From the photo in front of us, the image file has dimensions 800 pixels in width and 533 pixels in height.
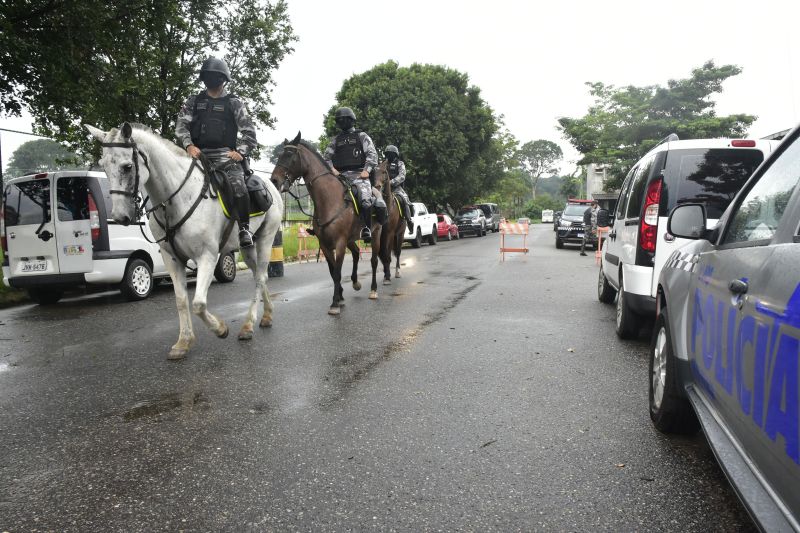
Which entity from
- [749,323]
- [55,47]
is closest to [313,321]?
[749,323]

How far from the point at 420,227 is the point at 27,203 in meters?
17.8

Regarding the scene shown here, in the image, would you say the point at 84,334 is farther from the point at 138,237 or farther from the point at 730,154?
the point at 730,154

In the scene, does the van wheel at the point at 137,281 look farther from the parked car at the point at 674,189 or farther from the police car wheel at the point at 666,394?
the police car wheel at the point at 666,394

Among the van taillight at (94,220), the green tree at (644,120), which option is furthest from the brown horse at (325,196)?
the green tree at (644,120)

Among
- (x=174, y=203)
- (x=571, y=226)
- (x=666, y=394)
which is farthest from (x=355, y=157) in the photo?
(x=571, y=226)

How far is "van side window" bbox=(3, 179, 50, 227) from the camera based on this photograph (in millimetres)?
8562

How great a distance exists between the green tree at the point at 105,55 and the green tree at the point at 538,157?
9990 cm

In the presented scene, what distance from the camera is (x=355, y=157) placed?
893 cm

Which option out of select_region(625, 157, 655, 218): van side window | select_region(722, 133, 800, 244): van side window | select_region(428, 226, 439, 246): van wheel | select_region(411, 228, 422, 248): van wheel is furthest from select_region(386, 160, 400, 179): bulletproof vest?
select_region(428, 226, 439, 246): van wheel

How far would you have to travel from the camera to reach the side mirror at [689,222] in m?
3.09

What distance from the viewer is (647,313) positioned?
5457mm

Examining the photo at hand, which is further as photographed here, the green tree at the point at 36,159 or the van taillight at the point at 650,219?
the green tree at the point at 36,159

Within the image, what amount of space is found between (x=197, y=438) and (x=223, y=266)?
857 centimetres

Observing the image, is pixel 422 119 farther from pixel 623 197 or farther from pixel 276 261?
pixel 623 197
